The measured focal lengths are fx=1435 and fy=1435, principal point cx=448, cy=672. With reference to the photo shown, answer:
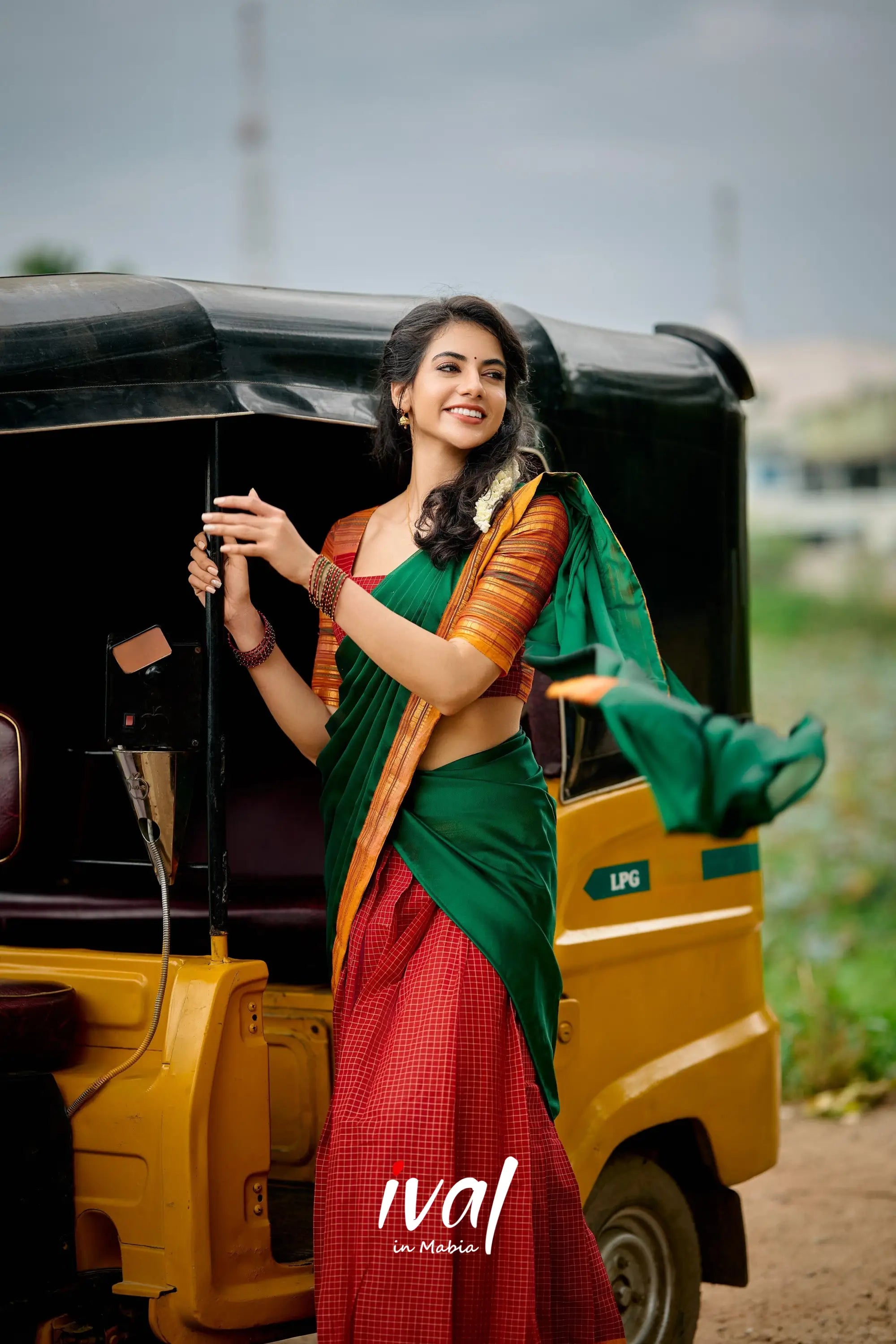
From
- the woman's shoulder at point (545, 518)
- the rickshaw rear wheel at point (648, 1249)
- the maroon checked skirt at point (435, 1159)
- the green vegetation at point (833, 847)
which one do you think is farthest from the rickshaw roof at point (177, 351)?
the green vegetation at point (833, 847)

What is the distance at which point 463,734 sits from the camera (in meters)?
2.78

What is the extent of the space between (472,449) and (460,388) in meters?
0.14

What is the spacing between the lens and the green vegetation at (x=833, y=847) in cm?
753

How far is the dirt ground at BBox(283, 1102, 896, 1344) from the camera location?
469 centimetres

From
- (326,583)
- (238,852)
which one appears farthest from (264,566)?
(326,583)

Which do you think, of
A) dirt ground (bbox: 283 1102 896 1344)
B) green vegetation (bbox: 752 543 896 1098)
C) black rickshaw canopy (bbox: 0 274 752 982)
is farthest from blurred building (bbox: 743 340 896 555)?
black rickshaw canopy (bbox: 0 274 752 982)

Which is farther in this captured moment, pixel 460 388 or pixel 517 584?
pixel 460 388

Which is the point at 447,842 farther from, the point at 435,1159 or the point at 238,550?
the point at 238,550

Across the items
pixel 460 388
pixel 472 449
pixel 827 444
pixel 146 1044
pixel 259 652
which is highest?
pixel 827 444

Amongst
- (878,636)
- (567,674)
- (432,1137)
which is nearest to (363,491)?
(567,674)

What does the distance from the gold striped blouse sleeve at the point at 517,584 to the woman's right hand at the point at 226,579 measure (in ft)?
1.46

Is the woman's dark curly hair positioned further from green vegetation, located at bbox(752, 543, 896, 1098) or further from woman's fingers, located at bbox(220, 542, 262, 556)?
green vegetation, located at bbox(752, 543, 896, 1098)

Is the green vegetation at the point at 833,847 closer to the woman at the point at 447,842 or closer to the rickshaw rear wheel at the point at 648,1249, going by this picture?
the rickshaw rear wheel at the point at 648,1249

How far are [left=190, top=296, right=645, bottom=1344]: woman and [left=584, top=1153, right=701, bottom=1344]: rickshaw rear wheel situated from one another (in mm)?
741
